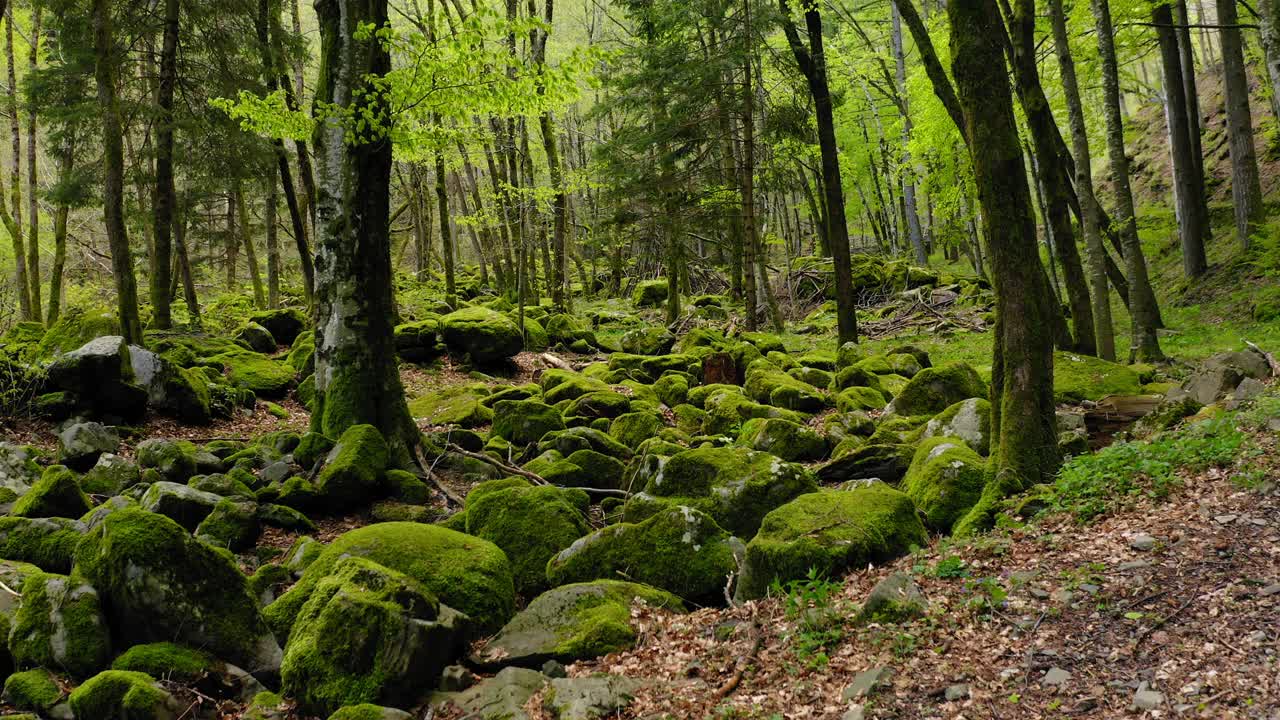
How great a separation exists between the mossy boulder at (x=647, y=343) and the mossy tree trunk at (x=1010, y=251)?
1171 centimetres

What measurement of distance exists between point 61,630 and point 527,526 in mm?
3162

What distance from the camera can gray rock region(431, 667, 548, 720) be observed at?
13.4ft

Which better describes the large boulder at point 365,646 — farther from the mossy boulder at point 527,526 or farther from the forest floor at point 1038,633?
the mossy boulder at point 527,526

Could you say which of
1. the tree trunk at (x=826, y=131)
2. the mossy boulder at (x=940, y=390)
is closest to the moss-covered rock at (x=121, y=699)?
the mossy boulder at (x=940, y=390)

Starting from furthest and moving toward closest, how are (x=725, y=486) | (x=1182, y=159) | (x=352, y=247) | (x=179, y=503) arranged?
(x=1182, y=159) < (x=352, y=247) < (x=725, y=486) < (x=179, y=503)

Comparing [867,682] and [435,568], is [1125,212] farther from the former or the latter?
[435,568]

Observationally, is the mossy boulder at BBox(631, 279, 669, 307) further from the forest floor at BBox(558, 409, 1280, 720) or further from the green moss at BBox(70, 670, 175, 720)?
the green moss at BBox(70, 670, 175, 720)

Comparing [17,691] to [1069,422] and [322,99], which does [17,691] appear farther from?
[1069,422]

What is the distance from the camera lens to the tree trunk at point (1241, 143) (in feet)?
54.1

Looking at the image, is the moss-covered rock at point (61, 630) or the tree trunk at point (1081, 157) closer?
the moss-covered rock at point (61, 630)

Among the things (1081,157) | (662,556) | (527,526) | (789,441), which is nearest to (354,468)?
(527,526)

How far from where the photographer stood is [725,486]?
6914 mm

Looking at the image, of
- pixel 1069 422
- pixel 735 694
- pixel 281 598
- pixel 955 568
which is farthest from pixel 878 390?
pixel 281 598

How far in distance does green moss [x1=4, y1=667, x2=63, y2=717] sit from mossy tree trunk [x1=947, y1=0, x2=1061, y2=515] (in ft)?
20.6
